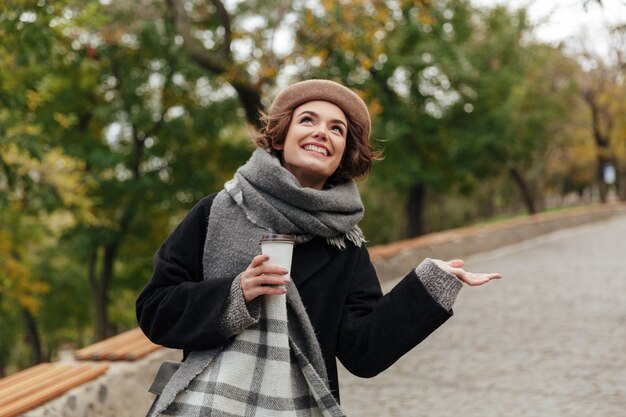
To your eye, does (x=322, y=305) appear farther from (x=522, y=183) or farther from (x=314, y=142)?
(x=522, y=183)

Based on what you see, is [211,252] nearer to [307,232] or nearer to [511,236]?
[307,232]

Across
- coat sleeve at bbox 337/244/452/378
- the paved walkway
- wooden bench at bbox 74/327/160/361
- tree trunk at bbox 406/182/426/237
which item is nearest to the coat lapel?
coat sleeve at bbox 337/244/452/378

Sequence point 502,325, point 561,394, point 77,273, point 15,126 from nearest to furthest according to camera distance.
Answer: point 561,394, point 502,325, point 15,126, point 77,273

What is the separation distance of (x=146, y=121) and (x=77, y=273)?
11.1 meters

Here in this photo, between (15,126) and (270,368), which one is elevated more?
(15,126)

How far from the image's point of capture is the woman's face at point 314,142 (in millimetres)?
2207

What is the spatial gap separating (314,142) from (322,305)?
0.47m

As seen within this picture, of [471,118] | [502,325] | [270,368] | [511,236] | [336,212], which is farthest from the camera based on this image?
[471,118]

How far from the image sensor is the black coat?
2016mm

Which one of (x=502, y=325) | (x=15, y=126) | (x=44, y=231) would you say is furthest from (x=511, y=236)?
(x=44, y=231)

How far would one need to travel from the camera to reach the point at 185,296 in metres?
2.03

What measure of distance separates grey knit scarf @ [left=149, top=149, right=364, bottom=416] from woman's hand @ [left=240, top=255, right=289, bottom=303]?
11cm

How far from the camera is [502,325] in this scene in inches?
293

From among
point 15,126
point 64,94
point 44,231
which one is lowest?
point 44,231
